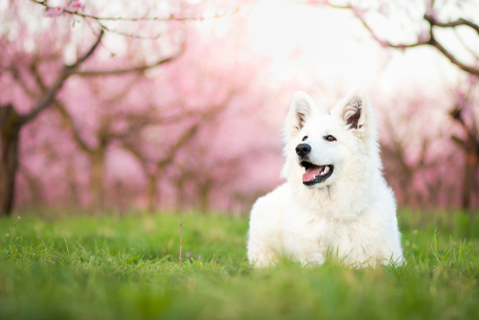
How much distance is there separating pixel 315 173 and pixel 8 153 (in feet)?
24.1

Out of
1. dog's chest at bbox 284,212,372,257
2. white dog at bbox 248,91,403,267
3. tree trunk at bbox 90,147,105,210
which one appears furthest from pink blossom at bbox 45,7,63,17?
tree trunk at bbox 90,147,105,210

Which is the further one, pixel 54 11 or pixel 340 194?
pixel 54 11

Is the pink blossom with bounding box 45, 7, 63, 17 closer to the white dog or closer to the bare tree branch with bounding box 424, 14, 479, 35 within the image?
the white dog

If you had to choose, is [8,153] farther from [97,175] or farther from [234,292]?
[234,292]

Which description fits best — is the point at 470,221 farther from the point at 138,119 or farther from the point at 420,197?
the point at 138,119

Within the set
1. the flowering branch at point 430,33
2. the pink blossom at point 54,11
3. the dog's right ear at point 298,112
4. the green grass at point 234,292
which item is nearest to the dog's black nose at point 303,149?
the dog's right ear at point 298,112

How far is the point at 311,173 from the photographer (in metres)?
3.24

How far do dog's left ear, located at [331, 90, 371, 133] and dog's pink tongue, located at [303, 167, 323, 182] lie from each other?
0.56 meters

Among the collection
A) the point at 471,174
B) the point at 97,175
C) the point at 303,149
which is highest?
the point at 303,149

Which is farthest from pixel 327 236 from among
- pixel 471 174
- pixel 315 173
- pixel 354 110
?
pixel 471 174

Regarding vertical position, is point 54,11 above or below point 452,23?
below

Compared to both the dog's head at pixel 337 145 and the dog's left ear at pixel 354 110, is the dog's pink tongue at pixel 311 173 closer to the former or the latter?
the dog's head at pixel 337 145

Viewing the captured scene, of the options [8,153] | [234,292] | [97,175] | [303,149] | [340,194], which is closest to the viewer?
[234,292]

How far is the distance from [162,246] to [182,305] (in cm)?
295
